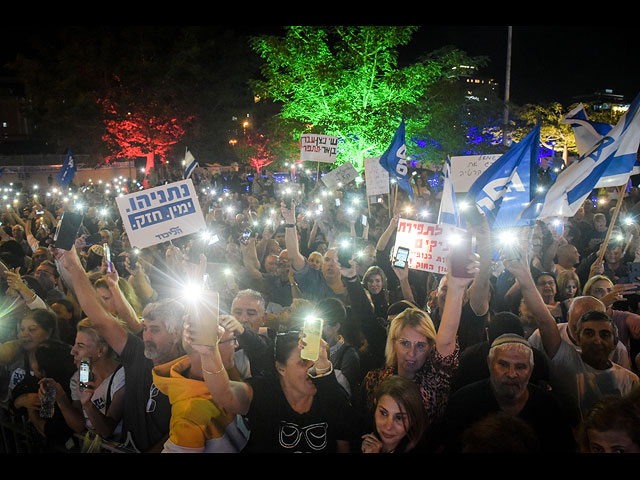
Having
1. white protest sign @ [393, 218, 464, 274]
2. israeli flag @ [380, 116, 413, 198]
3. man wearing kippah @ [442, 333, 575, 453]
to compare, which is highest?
israeli flag @ [380, 116, 413, 198]

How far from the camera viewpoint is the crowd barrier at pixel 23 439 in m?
4.20

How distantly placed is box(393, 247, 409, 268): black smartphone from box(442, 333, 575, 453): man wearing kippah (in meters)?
2.76

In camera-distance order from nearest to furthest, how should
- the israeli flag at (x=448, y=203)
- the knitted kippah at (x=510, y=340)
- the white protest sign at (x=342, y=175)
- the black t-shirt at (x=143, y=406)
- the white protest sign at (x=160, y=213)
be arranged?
1. the knitted kippah at (x=510, y=340)
2. the black t-shirt at (x=143, y=406)
3. the israeli flag at (x=448, y=203)
4. the white protest sign at (x=160, y=213)
5. the white protest sign at (x=342, y=175)

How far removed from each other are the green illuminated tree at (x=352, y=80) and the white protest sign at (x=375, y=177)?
28.1 ft

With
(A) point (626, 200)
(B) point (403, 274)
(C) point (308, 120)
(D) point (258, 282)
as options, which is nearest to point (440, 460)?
(B) point (403, 274)

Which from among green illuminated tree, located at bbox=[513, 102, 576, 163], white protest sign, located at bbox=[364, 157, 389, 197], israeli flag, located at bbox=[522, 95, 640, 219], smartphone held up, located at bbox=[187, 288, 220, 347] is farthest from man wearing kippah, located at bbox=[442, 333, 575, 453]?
green illuminated tree, located at bbox=[513, 102, 576, 163]

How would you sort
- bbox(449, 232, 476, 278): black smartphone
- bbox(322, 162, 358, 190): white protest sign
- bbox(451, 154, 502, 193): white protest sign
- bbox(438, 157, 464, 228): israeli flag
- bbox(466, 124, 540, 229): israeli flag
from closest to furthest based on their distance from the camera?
1. bbox(449, 232, 476, 278): black smartphone
2. bbox(466, 124, 540, 229): israeli flag
3. bbox(438, 157, 464, 228): israeli flag
4. bbox(451, 154, 502, 193): white protest sign
5. bbox(322, 162, 358, 190): white protest sign

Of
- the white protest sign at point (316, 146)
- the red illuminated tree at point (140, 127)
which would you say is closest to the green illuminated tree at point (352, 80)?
the white protest sign at point (316, 146)

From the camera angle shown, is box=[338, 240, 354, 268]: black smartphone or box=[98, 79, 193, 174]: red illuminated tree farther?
box=[98, 79, 193, 174]: red illuminated tree

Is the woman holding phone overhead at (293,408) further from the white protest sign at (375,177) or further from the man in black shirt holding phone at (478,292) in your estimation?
the white protest sign at (375,177)

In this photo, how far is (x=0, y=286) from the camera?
652 cm

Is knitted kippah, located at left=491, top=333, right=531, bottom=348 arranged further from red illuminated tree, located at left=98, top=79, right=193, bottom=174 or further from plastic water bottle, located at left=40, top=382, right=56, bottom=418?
red illuminated tree, located at left=98, top=79, right=193, bottom=174

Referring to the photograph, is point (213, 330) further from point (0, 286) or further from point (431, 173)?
point (431, 173)

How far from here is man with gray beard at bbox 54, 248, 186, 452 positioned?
3922 mm
